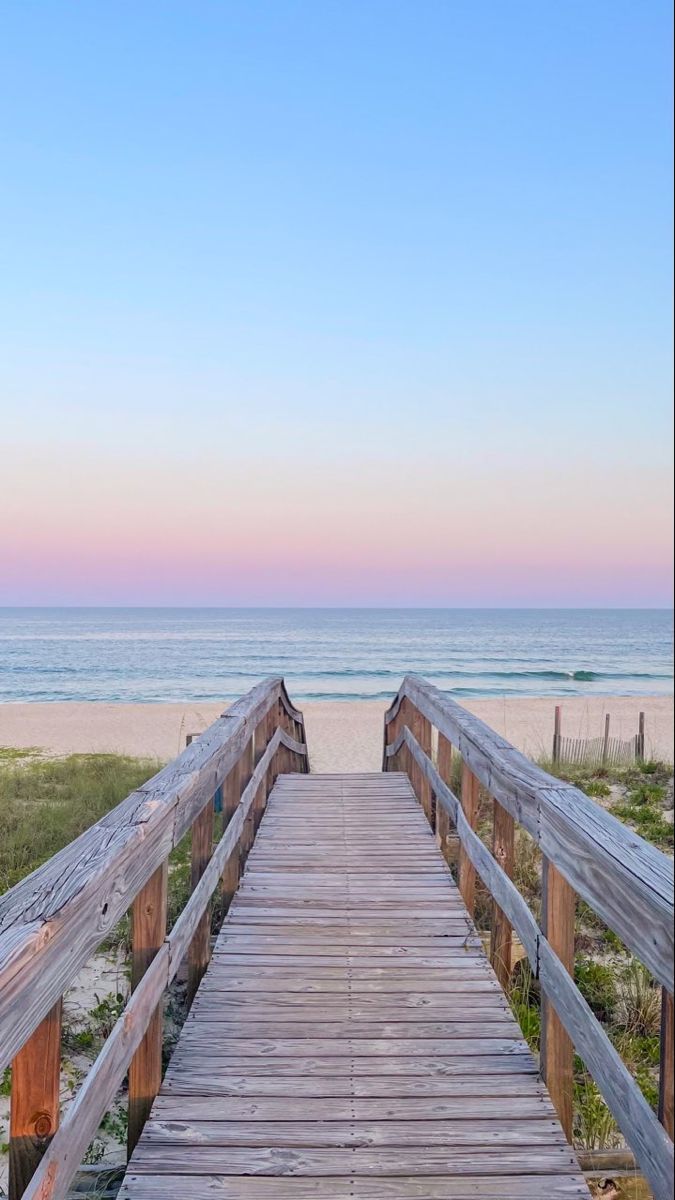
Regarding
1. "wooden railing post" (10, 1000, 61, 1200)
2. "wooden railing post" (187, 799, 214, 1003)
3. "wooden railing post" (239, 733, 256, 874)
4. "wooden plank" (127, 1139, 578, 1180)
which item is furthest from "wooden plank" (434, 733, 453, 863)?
"wooden railing post" (10, 1000, 61, 1200)

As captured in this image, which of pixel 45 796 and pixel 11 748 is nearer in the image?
pixel 11 748

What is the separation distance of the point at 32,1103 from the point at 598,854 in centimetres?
127

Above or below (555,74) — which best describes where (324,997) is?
below

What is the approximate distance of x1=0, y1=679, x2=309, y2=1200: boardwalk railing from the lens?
1.29 metres

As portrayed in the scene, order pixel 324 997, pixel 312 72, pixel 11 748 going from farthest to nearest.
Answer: pixel 312 72 < pixel 11 748 < pixel 324 997

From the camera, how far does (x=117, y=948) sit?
474 centimetres

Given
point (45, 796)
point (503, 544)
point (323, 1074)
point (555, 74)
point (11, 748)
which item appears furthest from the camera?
point (503, 544)

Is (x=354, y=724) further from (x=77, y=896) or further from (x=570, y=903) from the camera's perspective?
(x=77, y=896)

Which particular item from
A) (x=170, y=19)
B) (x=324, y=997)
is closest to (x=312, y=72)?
(x=170, y=19)

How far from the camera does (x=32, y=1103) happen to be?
137 centimetres

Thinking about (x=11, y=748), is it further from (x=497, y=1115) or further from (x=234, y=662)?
(x=234, y=662)

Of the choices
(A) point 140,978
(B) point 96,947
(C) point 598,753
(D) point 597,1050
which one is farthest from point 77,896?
(C) point 598,753

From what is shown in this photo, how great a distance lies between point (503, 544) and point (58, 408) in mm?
68744

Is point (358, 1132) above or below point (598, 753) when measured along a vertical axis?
above
